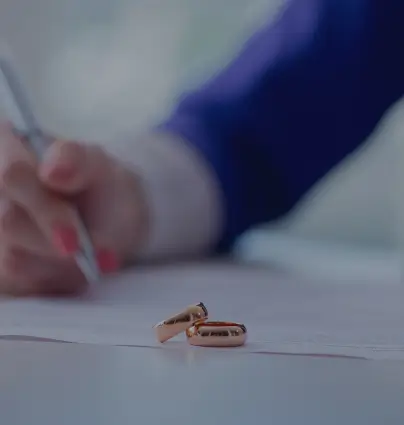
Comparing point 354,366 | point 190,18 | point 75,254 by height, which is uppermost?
point 190,18

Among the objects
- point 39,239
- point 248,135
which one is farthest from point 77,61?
point 39,239

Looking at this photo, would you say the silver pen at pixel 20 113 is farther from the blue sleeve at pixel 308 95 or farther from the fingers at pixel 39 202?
the blue sleeve at pixel 308 95

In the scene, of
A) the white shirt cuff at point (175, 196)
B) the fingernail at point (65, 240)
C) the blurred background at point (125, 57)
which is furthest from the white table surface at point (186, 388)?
the blurred background at point (125, 57)

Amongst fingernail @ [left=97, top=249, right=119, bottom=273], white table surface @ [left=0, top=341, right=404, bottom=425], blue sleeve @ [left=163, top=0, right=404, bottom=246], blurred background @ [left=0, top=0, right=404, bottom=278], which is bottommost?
white table surface @ [left=0, top=341, right=404, bottom=425]

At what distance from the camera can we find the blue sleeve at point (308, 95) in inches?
24.0

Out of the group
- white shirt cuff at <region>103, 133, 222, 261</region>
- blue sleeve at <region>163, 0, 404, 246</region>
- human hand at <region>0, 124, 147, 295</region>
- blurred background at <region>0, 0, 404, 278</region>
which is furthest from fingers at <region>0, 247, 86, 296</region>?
blurred background at <region>0, 0, 404, 278</region>

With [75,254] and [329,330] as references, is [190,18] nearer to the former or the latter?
[75,254]

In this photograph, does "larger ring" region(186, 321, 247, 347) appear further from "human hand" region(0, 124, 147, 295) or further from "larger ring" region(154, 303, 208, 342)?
"human hand" region(0, 124, 147, 295)

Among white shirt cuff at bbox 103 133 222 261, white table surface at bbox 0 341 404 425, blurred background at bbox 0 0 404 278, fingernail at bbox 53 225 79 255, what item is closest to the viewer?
white table surface at bbox 0 341 404 425

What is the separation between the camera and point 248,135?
0.61m

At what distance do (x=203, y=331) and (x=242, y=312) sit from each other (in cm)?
6

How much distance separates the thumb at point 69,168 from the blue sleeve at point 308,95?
0.62 feet

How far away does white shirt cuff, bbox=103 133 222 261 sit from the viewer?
1.62ft

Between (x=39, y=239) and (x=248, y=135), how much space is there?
26 cm
